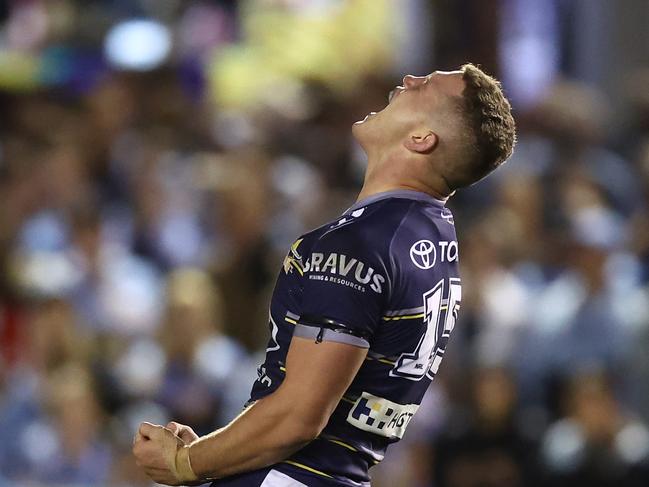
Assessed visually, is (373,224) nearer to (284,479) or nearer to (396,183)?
(396,183)

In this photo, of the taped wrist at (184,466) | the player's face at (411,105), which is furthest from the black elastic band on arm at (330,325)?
the player's face at (411,105)

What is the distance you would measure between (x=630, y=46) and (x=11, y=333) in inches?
213

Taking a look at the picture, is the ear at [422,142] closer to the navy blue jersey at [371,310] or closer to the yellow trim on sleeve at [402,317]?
the navy blue jersey at [371,310]

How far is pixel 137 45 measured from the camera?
10.1m

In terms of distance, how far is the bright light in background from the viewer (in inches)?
383

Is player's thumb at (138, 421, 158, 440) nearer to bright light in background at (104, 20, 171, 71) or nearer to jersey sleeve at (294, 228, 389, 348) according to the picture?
jersey sleeve at (294, 228, 389, 348)

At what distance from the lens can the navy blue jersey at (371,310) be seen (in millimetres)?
2979

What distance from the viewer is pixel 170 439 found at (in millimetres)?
3150

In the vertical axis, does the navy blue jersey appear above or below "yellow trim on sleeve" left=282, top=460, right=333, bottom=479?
above

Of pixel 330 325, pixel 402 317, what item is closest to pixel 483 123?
pixel 402 317

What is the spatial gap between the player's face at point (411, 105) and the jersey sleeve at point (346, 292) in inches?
15.6

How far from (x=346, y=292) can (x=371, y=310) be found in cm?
7

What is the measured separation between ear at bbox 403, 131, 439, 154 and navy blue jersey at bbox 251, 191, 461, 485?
0.36 feet

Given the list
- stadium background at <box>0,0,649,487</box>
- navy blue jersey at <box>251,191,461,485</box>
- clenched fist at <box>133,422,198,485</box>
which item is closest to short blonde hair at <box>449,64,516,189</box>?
navy blue jersey at <box>251,191,461,485</box>
